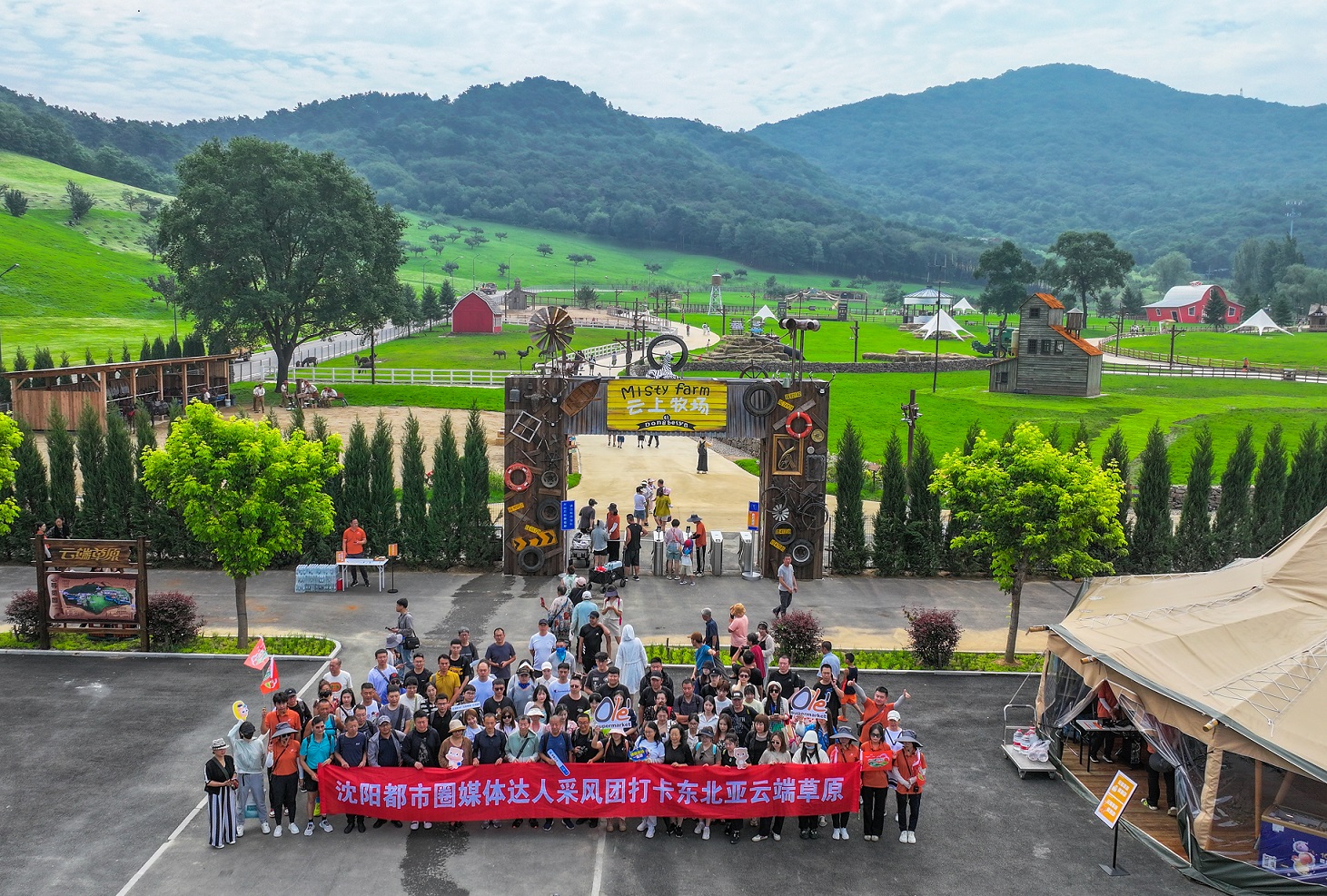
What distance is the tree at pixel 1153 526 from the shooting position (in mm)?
25281

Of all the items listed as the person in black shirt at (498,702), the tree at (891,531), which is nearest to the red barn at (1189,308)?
the tree at (891,531)

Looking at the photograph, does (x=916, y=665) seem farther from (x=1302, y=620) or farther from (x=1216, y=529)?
(x=1216, y=529)

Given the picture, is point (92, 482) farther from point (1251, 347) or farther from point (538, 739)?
point (1251, 347)

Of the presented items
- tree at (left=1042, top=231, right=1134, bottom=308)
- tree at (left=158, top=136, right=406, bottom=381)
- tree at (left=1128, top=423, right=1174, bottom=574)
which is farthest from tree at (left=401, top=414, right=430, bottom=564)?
tree at (left=1042, top=231, right=1134, bottom=308)

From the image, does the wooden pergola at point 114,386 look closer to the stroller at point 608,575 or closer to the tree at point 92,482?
the tree at point 92,482

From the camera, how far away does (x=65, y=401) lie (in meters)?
38.2

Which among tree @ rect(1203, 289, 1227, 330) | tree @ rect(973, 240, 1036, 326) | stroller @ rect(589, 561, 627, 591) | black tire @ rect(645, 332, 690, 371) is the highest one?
tree @ rect(973, 240, 1036, 326)

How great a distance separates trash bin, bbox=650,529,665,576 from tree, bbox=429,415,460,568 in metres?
4.70

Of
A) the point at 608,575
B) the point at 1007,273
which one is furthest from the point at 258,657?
the point at 1007,273

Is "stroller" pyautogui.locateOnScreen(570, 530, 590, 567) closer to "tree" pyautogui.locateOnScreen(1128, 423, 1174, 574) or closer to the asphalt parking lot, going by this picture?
the asphalt parking lot

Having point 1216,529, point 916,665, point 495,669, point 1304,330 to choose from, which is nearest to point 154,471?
point 495,669

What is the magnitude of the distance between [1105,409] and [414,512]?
43.4m

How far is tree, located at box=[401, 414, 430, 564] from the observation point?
24.8m

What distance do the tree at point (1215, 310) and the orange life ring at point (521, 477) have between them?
131917 mm
